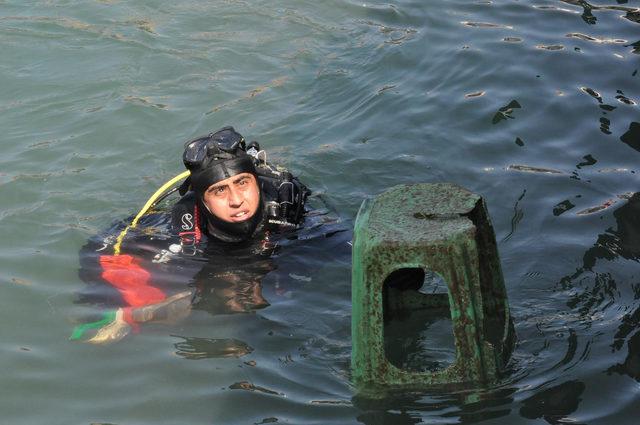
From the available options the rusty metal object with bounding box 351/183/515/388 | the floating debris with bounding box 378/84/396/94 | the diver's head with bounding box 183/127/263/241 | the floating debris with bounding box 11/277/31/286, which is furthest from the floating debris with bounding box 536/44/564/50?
the floating debris with bounding box 11/277/31/286

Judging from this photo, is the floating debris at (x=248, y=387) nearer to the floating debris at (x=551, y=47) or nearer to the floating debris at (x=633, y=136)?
the floating debris at (x=633, y=136)

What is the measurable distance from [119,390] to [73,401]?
24 centimetres

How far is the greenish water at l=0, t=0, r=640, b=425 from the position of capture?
15.8 ft

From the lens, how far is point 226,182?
598 centimetres

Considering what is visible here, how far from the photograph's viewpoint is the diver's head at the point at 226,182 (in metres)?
5.96

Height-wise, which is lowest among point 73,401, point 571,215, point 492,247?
point 73,401

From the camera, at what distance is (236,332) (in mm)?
5539

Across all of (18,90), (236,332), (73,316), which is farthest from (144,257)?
(18,90)

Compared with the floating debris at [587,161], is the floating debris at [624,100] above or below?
above

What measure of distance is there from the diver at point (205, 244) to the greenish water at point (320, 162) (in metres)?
0.16

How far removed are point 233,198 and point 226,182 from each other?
0.11 meters

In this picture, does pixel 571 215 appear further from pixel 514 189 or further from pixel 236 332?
pixel 236 332

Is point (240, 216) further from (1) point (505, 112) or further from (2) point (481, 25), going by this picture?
(2) point (481, 25)

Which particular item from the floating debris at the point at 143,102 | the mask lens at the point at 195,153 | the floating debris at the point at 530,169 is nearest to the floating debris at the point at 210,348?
the mask lens at the point at 195,153
